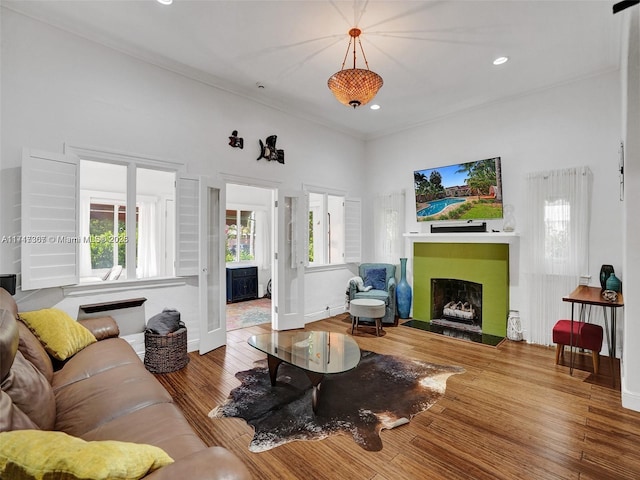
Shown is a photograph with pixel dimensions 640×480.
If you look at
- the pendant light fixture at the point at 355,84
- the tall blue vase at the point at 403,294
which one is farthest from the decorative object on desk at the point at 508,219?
the pendant light fixture at the point at 355,84

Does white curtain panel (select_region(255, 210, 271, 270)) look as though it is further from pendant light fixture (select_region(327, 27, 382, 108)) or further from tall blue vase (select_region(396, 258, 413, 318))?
pendant light fixture (select_region(327, 27, 382, 108))

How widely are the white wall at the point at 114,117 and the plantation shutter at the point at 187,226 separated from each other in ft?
0.62

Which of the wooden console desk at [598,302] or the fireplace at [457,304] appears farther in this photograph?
the fireplace at [457,304]

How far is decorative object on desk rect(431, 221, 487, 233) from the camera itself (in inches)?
181

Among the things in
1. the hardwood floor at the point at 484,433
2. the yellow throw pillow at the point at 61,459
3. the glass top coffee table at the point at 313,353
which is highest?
the yellow throw pillow at the point at 61,459

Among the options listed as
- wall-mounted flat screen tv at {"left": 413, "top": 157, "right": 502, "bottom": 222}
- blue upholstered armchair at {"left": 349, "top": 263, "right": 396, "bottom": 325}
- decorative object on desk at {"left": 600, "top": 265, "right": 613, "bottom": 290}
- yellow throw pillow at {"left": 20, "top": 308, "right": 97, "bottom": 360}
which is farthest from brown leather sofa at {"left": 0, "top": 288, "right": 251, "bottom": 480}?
wall-mounted flat screen tv at {"left": 413, "top": 157, "right": 502, "bottom": 222}

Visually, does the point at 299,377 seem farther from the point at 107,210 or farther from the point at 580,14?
the point at 107,210

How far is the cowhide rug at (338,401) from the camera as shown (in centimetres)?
225

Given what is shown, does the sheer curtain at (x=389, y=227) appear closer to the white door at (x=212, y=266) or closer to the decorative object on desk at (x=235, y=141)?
the decorative object on desk at (x=235, y=141)

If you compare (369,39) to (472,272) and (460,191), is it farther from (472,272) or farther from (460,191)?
(472,272)

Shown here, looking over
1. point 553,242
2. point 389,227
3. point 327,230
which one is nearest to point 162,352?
point 327,230

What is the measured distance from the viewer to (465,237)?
4.75 m

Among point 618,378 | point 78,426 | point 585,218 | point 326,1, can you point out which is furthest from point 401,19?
point 618,378

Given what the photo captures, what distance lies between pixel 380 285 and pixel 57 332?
Answer: 4299 mm
